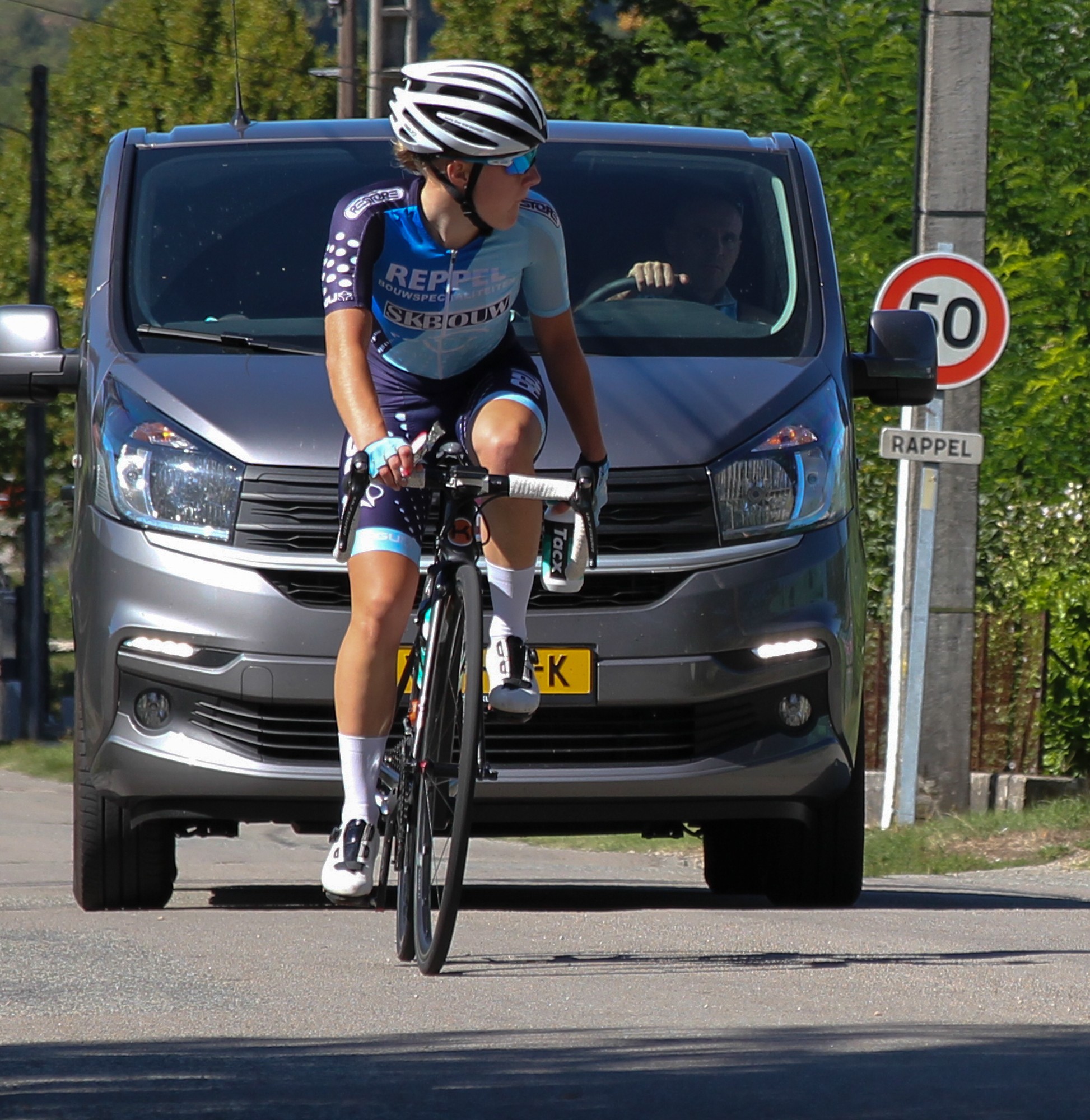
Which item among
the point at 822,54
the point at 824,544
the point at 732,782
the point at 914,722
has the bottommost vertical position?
the point at 914,722

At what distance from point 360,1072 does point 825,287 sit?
3.58 meters

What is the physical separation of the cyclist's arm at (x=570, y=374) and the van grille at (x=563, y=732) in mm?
1207

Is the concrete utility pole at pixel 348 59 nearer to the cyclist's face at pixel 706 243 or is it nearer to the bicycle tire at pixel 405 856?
the cyclist's face at pixel 706 243

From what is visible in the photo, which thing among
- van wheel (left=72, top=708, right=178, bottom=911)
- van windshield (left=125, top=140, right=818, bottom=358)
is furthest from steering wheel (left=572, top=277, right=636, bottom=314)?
van wheel (left=72, top=708, right=178, bottom=911)

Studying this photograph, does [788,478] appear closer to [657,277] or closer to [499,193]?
[657,277]

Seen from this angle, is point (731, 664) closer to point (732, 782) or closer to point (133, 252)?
point (732, 782)

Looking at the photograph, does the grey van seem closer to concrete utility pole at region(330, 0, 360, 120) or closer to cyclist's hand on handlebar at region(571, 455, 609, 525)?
cyclist's hand on handlebar at region(571, 455, 609, 525)

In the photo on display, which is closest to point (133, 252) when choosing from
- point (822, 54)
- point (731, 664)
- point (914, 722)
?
point (731, 664)

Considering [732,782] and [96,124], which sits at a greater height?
[96,124]

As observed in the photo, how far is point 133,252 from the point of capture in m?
7.04

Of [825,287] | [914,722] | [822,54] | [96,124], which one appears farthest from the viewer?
[96,124]

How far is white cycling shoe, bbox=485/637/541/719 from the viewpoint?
5176 millimetres

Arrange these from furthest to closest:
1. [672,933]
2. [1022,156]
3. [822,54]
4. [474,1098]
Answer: [822,54], [1022,156], [672,933], [474,1098]

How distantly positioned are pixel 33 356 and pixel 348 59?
20.8 meters
